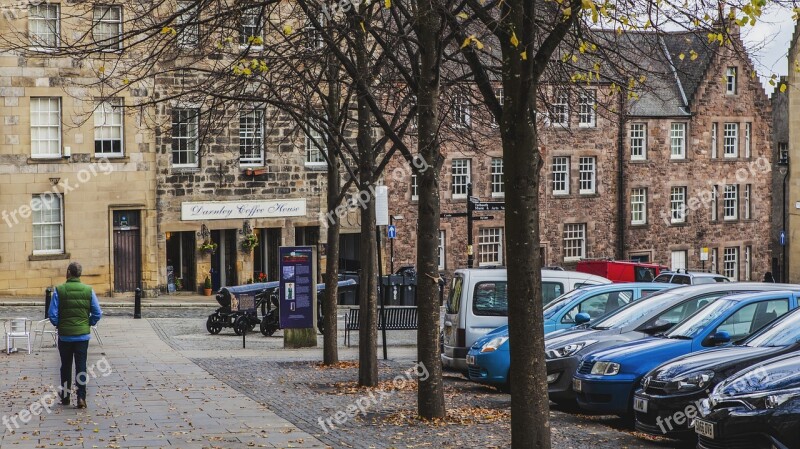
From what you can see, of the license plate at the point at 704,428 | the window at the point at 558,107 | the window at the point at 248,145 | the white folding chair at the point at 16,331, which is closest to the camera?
the license plate at the point at 704,428

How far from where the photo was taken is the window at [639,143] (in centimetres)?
5088

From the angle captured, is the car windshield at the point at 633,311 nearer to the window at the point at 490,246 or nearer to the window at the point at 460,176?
the window at the point at 460,176

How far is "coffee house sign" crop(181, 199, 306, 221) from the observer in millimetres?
40156

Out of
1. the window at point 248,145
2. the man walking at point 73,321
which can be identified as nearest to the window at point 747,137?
the window at point 248,145

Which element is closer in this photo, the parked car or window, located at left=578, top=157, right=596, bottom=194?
the parked car

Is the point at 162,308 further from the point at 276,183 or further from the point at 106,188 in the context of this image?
the point at 276,183

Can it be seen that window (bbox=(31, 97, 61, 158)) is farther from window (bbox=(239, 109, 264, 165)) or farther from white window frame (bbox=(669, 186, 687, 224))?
white window frame (bbox=(669, 186, 687, 224))

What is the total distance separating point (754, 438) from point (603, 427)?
12.4 ft

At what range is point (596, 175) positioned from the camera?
49781 mm

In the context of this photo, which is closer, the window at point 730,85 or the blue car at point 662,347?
the blue car at point 662,347

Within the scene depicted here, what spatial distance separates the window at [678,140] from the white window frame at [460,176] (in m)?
10.7

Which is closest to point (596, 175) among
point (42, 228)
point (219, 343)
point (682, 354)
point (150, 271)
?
point (150, 271)

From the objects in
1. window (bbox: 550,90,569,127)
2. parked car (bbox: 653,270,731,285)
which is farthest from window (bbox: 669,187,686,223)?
window (bbox: 550,90,569,127)

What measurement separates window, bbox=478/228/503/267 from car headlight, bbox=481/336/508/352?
29493 mm
